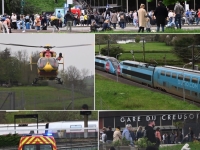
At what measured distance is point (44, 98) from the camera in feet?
56.6

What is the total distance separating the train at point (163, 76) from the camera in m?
16.8

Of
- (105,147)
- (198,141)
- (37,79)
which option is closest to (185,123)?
(198,141)

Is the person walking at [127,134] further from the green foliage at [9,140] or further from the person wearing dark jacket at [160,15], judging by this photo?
the person wearing dark jacket at [160,15]

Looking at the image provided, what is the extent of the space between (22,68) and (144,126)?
2.91 m

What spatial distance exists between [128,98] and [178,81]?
3.69 ft

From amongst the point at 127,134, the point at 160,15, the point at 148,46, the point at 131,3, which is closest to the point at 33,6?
the point at 131,3

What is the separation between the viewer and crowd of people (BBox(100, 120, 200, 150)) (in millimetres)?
16891

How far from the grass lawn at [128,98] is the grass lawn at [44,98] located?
0.28 m

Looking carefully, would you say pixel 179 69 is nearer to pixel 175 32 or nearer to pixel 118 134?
pixel 175 32

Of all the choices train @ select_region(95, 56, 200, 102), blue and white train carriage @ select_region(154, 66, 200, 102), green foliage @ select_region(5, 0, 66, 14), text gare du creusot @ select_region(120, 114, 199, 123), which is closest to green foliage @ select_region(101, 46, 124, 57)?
train @ select_region(95, 56, 200, 102)

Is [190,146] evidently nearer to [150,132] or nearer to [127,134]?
[150,132]

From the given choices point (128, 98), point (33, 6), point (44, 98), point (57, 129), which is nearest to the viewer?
point (57, 129)

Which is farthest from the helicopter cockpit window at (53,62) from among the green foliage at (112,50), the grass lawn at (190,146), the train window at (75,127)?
the grass lawn at (190,146)

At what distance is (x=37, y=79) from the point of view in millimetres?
17328
